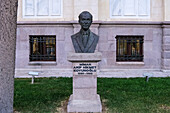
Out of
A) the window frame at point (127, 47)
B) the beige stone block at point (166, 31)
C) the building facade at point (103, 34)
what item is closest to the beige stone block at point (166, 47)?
the building facade at point (103, 34)

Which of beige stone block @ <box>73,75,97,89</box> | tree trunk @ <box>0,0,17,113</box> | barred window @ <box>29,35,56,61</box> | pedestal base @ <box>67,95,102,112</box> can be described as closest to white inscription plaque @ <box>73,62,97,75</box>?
beige stone block @ <box>73,75,97,89</box>

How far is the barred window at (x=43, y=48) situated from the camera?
41.6 ft

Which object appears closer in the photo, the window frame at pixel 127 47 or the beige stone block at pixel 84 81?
the beige stone block at pixel 84 81

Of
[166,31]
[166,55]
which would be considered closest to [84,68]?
[166,55]

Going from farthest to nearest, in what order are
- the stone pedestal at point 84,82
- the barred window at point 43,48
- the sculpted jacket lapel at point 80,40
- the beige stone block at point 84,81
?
the barred window at point 43,48 < the sculpted jacket lapel at point 80,40 < the beige stone block at point 84,81 < the stone pedestal at point 84,82

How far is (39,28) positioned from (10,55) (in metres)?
7.93

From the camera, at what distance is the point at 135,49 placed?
42.4 ft

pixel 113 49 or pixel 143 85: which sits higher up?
pixel 113 49

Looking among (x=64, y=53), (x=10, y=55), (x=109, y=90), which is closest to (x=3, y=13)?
(x=10, y=55)

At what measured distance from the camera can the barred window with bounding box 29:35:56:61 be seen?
1268 cm

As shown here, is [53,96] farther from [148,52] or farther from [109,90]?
[148,52]

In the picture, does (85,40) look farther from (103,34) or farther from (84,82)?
(103,34)

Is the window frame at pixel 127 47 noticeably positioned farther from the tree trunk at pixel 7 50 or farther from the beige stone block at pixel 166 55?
the tree trunk at pixel 7 50

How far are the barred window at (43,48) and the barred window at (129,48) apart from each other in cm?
387
